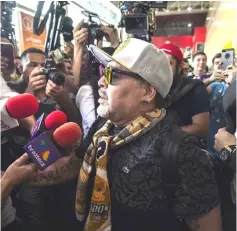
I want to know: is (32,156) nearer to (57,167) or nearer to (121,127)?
(57,167)

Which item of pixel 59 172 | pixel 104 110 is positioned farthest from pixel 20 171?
pixel 104 110

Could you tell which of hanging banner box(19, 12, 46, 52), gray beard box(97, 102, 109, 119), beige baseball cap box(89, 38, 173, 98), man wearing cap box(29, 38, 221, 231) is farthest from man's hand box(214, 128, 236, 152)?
hanging banner box(19, 12, 46, 52)

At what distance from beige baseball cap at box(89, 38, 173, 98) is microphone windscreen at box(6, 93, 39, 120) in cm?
36

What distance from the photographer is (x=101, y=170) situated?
970mm

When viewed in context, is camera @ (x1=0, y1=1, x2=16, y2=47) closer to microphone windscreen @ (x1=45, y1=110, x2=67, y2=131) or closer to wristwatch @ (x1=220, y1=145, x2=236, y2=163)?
microphone windscreen @ (x1=45, y1=110, x2=67, y2=131)

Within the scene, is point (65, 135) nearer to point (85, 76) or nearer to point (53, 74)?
point (53, 74)

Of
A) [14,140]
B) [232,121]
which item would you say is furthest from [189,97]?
[14,140]

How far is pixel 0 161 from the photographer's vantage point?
918mm

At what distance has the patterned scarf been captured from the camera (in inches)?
37.8

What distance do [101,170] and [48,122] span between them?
0.82 feet

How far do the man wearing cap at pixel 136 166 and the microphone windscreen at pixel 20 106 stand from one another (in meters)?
0.29

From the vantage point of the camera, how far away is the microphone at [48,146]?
30.2 inches

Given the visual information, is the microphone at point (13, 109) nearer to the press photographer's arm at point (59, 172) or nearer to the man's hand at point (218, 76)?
the press photographer's arm at point (59, 172)

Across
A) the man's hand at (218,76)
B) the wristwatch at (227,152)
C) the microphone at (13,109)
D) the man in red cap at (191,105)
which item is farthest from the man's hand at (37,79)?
the man's hand at (218,76)
